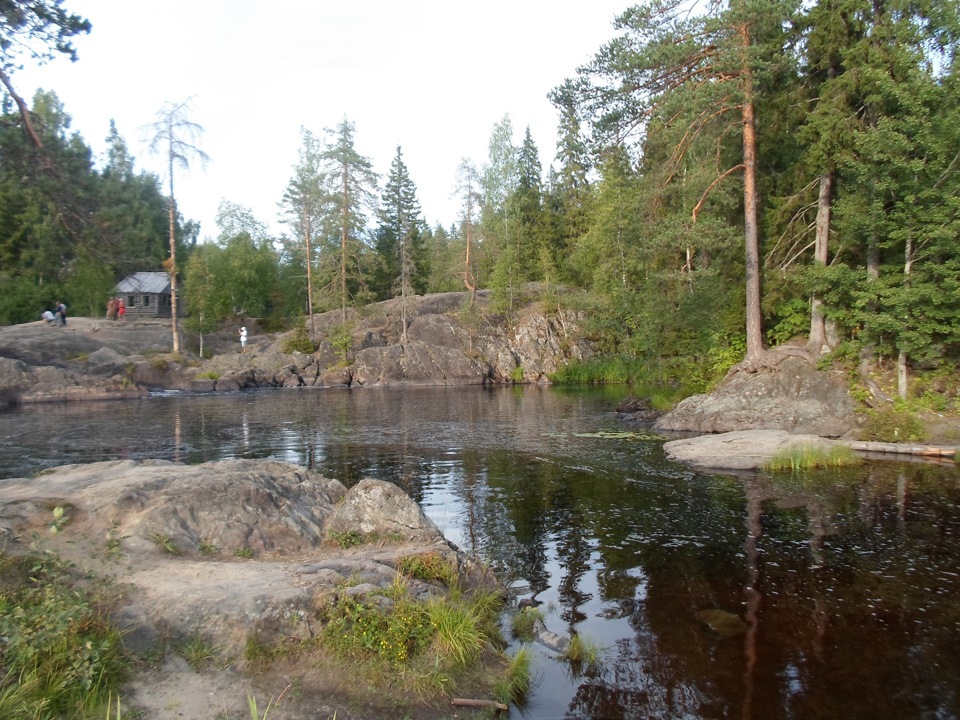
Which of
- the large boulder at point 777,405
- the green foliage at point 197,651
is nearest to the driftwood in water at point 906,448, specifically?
the large boulder at point 777,405

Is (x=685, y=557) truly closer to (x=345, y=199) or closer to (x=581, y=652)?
(x=581, y=652)

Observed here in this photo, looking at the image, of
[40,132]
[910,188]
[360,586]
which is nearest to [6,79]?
[40,132]

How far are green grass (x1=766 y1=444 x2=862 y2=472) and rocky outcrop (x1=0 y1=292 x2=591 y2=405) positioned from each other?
35.3 m

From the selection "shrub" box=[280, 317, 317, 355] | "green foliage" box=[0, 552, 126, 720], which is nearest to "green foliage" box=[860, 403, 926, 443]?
"green foliage" box=[0, 552, 126, 720]

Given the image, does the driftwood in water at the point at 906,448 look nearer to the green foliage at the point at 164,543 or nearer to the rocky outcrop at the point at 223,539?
the rocky outcrop at the point at 223,539

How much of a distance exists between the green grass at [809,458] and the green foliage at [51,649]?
1595cm

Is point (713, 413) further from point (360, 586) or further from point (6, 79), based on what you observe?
point (6, 79)

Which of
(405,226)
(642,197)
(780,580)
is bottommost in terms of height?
(780,580)

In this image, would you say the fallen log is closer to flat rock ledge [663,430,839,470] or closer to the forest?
the forest

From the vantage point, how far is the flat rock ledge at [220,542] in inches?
270

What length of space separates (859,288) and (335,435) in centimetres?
1859

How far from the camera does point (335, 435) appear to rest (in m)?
25.2

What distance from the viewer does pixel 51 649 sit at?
5.57 m

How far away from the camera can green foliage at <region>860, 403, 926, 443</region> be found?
19.3 m
